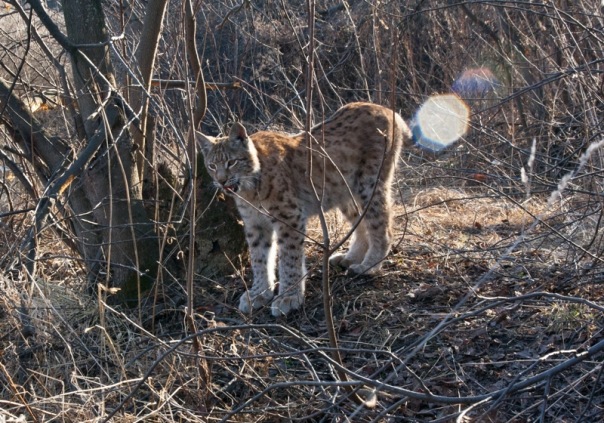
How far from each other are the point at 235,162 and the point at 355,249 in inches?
48.6

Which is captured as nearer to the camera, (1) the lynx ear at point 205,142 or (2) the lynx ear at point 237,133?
(2) the lynx ear at point 237,133

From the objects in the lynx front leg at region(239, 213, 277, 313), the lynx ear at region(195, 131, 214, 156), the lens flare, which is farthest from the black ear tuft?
the lens flare

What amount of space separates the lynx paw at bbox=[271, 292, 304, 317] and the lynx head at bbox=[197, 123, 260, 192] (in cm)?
89

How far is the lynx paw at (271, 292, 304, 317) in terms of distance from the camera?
18.5 feet

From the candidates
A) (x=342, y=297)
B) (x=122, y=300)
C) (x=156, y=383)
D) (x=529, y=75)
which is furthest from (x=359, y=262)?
(x=529, y=75)

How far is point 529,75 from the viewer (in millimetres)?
9781

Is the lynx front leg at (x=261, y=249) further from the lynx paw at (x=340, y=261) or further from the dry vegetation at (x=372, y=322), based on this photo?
the lynx paw at (x=340, y=261)

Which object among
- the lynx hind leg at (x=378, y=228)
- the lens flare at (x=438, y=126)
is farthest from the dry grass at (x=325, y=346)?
the lens flare at (x=438, y=126)

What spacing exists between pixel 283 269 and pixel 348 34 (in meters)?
7.24

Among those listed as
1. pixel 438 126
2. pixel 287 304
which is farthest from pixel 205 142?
pixel 438 126

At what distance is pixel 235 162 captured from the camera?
5.99 metres

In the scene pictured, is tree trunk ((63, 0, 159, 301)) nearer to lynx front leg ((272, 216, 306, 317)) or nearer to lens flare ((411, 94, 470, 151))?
lynx front leg ((272, 216, 306, 317))

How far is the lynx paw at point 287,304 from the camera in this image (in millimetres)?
5625

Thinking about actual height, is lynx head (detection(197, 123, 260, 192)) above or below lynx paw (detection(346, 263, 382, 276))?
above
